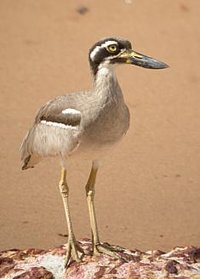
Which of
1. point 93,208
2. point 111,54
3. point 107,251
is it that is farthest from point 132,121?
point 111,54

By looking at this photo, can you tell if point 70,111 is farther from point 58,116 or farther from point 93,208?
point 93,208

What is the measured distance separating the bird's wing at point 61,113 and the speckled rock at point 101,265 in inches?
17.3

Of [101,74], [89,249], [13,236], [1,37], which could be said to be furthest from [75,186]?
[1,37]

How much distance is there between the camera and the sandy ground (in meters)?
3.38

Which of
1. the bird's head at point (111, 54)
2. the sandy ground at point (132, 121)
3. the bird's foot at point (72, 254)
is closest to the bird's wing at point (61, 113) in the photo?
the bird's head at point (111, 54)

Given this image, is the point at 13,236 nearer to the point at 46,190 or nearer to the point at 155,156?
the point at 46,190

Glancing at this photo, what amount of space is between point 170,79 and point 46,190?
1.34 m

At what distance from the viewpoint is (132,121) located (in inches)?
164

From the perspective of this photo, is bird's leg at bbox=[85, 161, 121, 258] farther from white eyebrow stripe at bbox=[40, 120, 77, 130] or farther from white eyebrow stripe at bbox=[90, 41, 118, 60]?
white eyebrow stripe at bbox=[90, 41, 118, 60]

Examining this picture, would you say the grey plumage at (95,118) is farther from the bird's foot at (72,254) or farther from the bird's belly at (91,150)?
the bird's foot at (72,254)

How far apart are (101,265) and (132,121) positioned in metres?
1.77

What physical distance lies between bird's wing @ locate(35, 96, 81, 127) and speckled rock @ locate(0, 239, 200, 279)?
0.44 meters

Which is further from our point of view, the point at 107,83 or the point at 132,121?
the point at 132,121

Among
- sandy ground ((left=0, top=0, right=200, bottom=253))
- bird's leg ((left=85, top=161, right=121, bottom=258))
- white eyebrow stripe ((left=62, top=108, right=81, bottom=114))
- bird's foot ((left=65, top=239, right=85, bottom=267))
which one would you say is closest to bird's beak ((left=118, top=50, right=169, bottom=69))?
white eyebrow stripe ((left=62, top=108, right=81, bottom=114))
